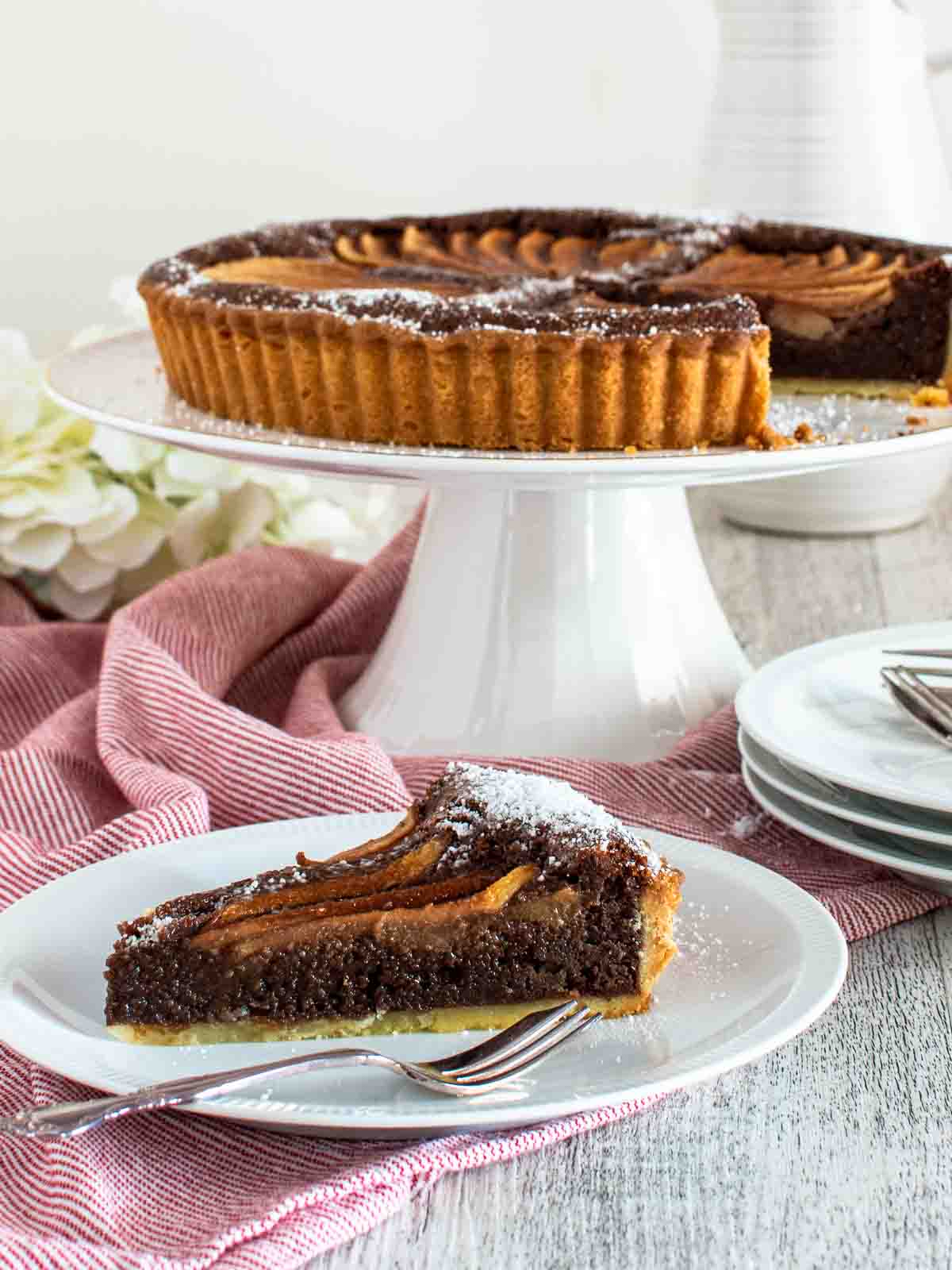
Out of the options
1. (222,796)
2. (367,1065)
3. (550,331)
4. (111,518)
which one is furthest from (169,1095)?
(111,518)

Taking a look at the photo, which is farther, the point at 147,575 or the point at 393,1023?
the point at 147,575

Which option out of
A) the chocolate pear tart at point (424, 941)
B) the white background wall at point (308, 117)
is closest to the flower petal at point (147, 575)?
the white background wall at point (308, 117)

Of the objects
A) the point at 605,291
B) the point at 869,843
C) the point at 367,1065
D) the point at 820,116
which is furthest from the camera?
the point at 820,116

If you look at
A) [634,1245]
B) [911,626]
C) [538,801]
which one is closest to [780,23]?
[911,626]

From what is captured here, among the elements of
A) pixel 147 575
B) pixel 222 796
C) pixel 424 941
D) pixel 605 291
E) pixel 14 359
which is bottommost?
pixel 147 575

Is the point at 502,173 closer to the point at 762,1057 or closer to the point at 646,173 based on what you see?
the point at 646,173

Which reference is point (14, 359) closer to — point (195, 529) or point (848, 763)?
point (195, 529)

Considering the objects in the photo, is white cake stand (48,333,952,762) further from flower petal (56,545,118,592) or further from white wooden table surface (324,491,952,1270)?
white wooden table surface (324,491,952,1270)

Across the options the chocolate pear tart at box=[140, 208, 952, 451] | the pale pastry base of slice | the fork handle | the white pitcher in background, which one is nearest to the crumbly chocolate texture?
the chocolate pear tart at box=[140, 208, 952, 451]
